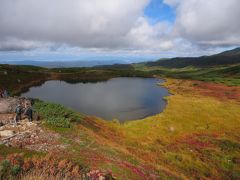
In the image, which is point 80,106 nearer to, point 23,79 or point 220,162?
point 220,162

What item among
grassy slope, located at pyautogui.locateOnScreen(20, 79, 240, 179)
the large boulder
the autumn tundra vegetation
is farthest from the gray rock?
the large boulder

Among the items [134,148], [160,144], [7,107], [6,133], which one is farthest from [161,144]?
[7,107]

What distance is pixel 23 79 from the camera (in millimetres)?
139375

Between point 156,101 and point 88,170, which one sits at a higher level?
point 88,170

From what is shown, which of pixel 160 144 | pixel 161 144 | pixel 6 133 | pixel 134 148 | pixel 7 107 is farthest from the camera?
pixel 161 144

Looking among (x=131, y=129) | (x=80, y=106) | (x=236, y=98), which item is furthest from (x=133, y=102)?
(x=236, y=98)

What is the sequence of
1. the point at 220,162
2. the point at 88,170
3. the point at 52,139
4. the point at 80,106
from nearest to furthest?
1. the point at 88,170
2. the point at 52,139
3. the point at 220,162
4. the point at 80,106

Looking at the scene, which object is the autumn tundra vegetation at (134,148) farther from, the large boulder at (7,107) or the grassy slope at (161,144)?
the large boulder at (7,107)

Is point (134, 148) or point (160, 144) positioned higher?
point (134, 148)

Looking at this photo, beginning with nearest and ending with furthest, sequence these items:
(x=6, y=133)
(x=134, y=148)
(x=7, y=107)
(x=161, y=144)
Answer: (x=6, y=133), (x=134, y=148), (x=7, y=107), (x=161, y=144)

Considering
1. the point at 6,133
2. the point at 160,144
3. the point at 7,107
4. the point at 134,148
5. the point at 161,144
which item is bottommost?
the point at 161,144

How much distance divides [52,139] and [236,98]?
10065 centimetres

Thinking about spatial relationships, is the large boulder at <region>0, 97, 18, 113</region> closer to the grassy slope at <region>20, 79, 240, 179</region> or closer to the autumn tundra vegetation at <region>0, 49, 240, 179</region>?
the autumn tundra vegetation at <region>0, 49, 240, 179</region>

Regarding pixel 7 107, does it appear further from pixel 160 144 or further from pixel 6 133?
pixel 160 144
